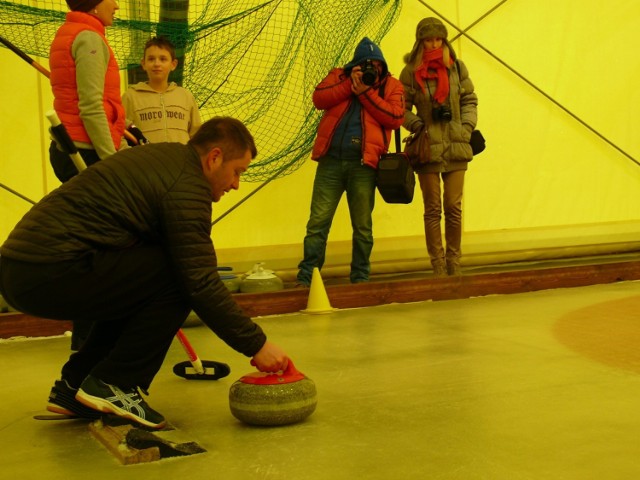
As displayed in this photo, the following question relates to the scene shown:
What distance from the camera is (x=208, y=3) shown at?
15.4ft

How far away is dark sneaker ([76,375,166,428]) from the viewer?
2316 millimetres

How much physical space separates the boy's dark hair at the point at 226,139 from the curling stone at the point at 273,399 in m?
0.57

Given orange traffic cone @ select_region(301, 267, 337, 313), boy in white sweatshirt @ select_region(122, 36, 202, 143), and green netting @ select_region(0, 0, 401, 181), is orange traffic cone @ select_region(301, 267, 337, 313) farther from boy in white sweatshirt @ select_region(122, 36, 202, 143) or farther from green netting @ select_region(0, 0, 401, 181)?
boy in white sweatshirt @ select_region(122, 36, 202, 143)

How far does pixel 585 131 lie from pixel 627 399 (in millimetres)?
4238

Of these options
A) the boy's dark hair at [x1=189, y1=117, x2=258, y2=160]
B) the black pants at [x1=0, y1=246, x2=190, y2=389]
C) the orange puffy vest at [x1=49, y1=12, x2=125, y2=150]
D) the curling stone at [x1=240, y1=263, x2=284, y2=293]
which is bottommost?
the curling stone at [x1=240, y1=263, x2=284, y2=293]

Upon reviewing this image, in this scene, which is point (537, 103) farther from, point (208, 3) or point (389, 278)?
point (208, 3)

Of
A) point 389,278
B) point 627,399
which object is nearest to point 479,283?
point 389,278

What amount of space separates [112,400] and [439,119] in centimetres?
305

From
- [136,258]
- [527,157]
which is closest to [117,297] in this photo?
[136,258]

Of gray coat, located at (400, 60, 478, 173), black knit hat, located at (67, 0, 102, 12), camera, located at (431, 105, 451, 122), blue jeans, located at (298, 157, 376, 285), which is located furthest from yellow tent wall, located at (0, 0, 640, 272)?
black knit hat, located at (67, 0, 102, 12)

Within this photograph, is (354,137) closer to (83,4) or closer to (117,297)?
(83,4)

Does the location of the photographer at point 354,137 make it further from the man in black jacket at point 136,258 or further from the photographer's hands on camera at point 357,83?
the man in black jacket at point 136,258

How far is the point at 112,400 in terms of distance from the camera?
232 centimetres

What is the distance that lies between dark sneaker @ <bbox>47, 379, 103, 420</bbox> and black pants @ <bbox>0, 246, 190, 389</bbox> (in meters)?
0.17
